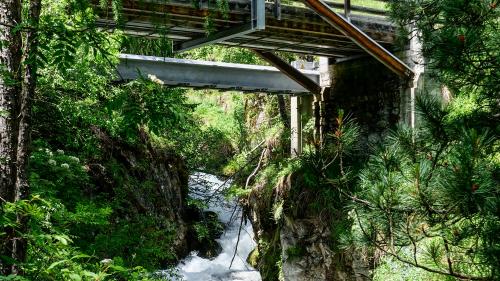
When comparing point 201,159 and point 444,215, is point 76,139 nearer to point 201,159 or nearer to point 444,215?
point 444,215

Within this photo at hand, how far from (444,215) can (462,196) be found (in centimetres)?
39

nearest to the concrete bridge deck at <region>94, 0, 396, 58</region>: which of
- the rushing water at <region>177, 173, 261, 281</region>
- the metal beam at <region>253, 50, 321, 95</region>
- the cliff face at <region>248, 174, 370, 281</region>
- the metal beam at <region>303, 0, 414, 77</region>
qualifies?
the metal beam at <region>253, 50, 321, 95</region>

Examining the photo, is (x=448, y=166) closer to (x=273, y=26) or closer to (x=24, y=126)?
(x=24, y=126)

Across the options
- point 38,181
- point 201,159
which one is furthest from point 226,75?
point 38,181

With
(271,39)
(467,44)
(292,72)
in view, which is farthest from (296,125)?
(467,44)

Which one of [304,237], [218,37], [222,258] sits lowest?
[222,258]

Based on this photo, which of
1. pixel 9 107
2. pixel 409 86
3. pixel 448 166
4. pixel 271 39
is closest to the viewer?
pixel 448 166

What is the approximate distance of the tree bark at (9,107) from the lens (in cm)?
386

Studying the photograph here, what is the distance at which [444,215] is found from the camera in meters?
3.90

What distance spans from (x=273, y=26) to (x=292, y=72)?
2630 millimetres

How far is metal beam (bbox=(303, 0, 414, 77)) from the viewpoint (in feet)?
33.3

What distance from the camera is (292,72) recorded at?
43.7 ft

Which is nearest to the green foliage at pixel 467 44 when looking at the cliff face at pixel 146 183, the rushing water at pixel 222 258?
the cliff face at pixel 146 183

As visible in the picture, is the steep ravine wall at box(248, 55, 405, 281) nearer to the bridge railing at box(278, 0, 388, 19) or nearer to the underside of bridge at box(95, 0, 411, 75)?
the underside of bridge at box(95, 0, 411, 75)
